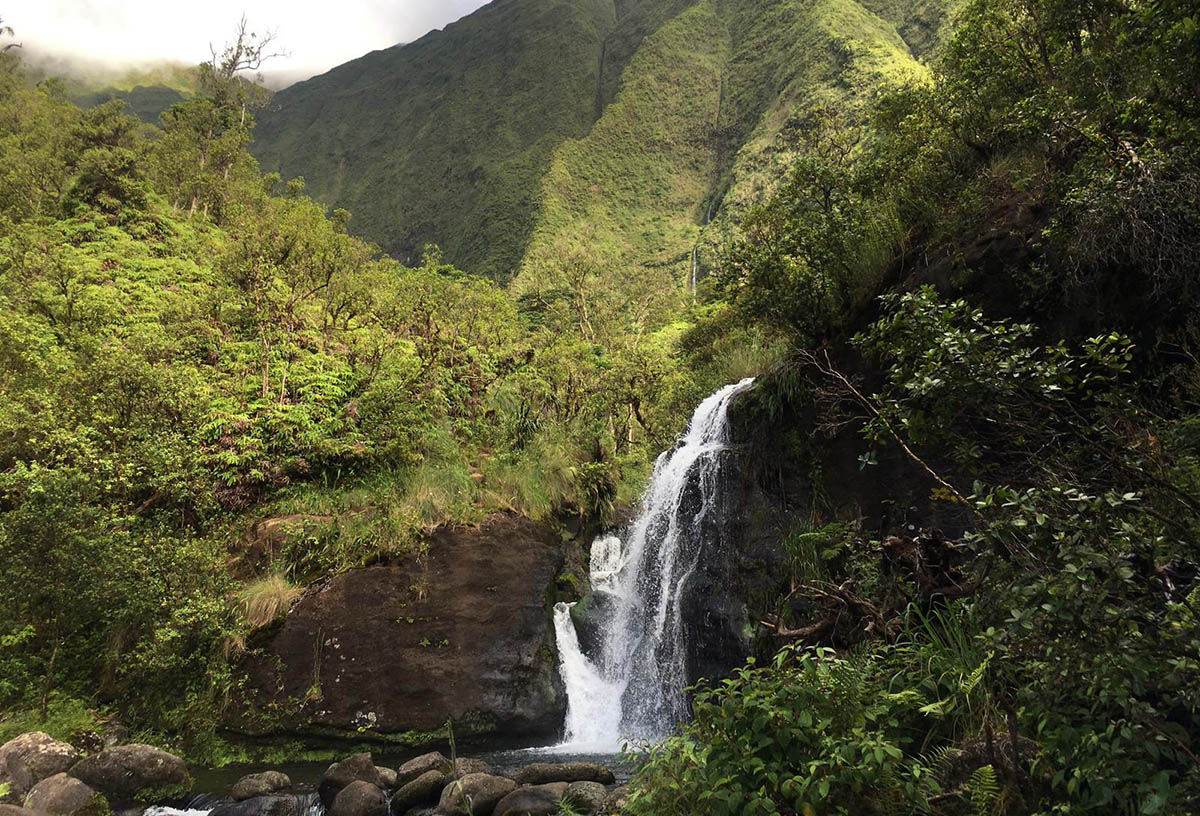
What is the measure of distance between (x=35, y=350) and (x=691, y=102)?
87.1m

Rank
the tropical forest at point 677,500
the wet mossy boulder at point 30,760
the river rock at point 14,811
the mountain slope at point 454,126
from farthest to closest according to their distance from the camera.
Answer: the mountain slope at point 454,126
the wet mossy boulder at point 30,760
the river rock at point 14,811
the tropical forest at point 677,500

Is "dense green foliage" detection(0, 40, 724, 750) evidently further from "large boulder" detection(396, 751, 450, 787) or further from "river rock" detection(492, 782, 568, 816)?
"river rock" detection(492, 782, 568, 816)

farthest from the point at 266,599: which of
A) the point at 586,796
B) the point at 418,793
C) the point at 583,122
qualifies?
the point at 583,122

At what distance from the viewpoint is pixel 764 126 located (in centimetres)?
6856

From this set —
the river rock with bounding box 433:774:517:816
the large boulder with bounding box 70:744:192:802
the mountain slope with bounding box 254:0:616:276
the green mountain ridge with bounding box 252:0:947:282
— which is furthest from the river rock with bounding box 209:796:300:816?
the mountain slope with bounding box 254:0:616:276

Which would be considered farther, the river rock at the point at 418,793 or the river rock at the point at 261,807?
the river rock at the point at 418,793

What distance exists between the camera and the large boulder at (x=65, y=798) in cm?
686

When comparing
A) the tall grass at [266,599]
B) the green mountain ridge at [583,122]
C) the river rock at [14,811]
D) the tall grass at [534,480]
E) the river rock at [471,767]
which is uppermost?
the green mountain ridge at [583,122]

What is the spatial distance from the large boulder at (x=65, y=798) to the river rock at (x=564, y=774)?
4.96 m

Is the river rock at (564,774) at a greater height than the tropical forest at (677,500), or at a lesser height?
lesser

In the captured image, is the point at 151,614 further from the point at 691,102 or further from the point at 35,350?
the point at 691,102

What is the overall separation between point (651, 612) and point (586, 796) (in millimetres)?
4663

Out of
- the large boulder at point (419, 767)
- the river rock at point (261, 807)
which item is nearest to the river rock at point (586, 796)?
the large boulder at point (419, 767)

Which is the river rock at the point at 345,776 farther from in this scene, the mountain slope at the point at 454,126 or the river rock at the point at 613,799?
the mountain slope at the point at 454,126
